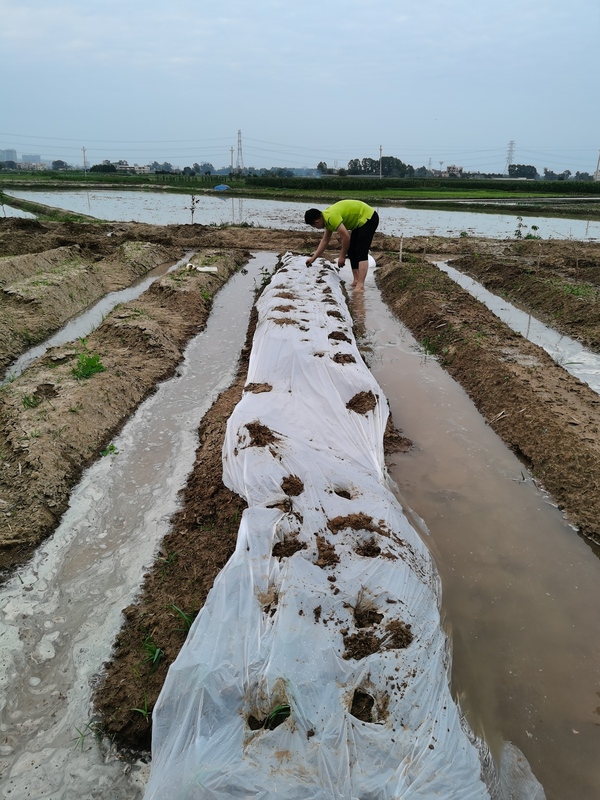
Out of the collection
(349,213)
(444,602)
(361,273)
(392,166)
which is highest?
(392,166)

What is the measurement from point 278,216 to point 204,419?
60.6 ft

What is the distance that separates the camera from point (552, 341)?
7.25 metres

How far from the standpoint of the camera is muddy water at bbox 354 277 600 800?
88.2 inches

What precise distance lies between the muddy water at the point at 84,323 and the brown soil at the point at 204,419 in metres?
0.23

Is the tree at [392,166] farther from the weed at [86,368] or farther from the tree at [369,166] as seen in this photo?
the weed at [86,368]

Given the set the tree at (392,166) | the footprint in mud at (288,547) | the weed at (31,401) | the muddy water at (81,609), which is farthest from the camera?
the tree at (392,166)

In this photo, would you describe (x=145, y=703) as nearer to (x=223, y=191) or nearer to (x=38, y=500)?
(x=38, y=500)

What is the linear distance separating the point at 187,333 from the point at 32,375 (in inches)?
99.5

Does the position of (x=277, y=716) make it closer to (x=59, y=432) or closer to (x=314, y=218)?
(x=59, y=432)

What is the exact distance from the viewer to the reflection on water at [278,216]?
57.5ft

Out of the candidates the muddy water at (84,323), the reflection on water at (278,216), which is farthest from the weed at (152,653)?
the reflection on water at (278,216)

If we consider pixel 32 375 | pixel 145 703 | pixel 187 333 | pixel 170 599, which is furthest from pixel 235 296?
pixel 145 703

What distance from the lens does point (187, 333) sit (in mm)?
7457

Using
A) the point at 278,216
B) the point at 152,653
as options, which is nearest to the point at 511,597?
the point at 152,653
